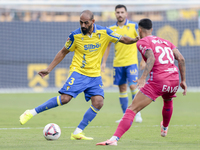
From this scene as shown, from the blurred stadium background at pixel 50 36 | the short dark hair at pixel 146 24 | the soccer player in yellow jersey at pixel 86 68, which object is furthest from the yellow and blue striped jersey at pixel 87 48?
the blurred stadium background at pixel 50 36

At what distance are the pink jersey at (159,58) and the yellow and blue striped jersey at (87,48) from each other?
0.95 m

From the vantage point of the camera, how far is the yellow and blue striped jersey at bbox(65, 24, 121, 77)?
6066 mm

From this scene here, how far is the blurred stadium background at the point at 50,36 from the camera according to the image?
1925 cm

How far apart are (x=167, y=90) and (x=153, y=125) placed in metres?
2.43

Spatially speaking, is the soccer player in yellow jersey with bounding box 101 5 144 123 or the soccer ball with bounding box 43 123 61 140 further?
the soccer player in yellow jersey with bounding box 101 5 144 123

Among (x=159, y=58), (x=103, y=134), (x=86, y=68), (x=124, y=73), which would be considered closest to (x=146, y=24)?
(x=159, y=58)

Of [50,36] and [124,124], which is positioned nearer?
[124,124]

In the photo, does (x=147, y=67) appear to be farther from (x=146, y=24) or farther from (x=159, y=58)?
(x=146, y=24)

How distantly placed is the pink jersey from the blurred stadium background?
13.8m

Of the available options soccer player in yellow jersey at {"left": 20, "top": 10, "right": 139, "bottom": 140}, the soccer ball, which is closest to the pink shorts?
soccer player in yellow jersey at {"left": 20, "top": 10, "right": 139, "bottom": 140}

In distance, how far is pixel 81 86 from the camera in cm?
600

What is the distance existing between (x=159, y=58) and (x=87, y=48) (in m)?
1.32

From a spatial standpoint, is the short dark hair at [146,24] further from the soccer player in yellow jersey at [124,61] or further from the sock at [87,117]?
the soccer player in yellow jersey at [124,61]

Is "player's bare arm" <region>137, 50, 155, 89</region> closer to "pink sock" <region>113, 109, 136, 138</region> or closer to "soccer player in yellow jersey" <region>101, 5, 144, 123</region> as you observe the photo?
"pink sock" <region>113, 109, 136, 138</region>
